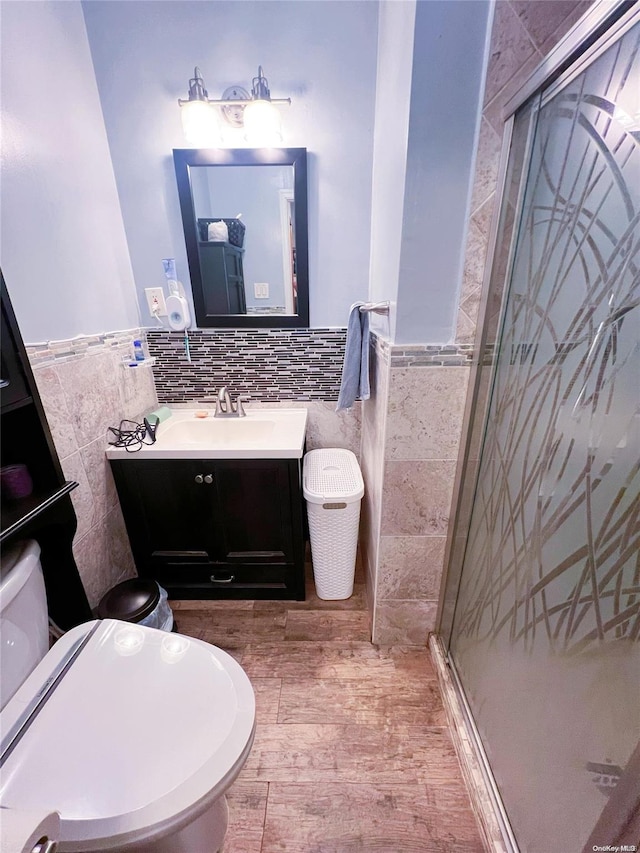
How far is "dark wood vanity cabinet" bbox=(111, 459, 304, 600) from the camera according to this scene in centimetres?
136

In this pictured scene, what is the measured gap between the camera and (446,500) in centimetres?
117

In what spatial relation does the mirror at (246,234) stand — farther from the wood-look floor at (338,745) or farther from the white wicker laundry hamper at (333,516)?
the wood-look floor at (338,745)

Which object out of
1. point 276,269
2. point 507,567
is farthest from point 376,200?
point 507,567

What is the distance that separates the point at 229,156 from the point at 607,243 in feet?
4.78

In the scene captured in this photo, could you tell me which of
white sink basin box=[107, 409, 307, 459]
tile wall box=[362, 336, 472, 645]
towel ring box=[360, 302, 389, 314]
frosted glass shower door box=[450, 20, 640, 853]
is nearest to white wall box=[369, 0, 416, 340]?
towel ring box=[360, 302, 389, 314]

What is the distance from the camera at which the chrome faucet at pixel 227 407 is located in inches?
65.4

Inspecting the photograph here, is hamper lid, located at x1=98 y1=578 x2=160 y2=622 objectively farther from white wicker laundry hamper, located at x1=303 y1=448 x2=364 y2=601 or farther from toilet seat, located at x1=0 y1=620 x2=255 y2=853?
white wicker laundry hamper, located at x1=303 y1=448 x2=364 y2=601

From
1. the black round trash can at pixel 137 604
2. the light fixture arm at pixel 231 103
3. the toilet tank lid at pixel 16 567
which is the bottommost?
the black round trash can at pixel 137 604

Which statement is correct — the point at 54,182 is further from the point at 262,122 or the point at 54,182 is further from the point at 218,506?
the point at 218,506

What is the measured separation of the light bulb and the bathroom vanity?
3.87 feet

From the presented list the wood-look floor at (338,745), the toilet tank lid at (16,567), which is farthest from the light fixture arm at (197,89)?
the wood-look floor at (338,745)

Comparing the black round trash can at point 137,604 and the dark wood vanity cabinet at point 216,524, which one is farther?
the dark wood vanity cabinet at point 216,524

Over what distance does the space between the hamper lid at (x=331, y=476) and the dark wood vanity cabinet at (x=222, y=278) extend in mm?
804

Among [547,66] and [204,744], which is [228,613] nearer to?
[204,744]
